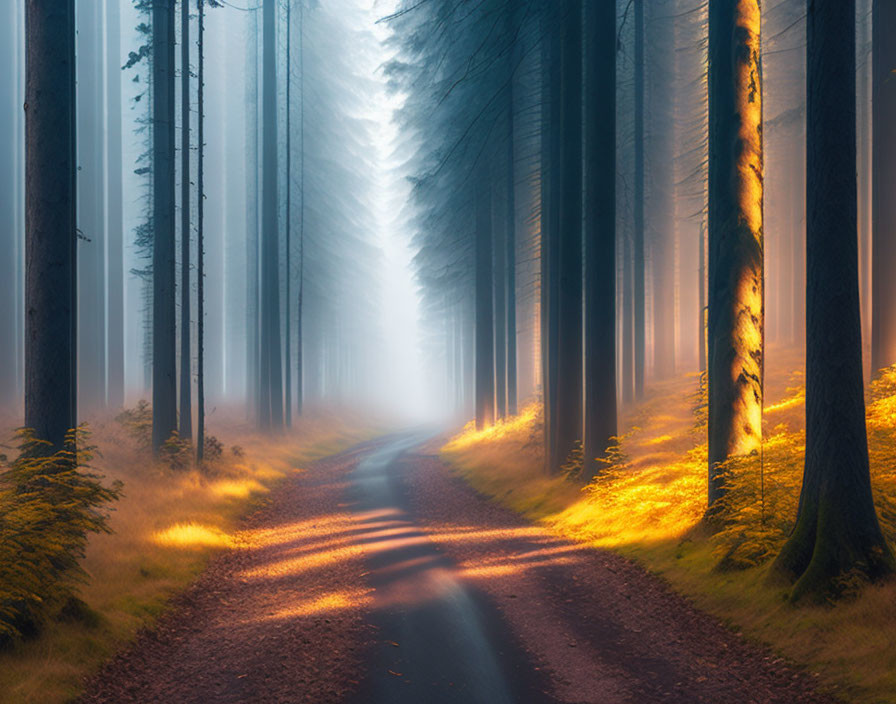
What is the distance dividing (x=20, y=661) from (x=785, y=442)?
9727mm

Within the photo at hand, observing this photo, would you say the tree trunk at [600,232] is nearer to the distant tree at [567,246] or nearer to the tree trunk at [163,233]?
the distant tree at [567,246]

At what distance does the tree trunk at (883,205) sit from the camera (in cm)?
1321

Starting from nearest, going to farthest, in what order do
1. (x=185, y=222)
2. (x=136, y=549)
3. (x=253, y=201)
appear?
(x=136, y=549) → (x=185, y=222) → (x=253, y=201)

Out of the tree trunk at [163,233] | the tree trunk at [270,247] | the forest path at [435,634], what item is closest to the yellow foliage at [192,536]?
the forest path at [435,634]

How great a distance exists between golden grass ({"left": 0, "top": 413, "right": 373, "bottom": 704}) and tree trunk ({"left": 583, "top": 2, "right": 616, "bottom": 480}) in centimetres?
763

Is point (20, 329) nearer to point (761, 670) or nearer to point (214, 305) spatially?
point (214, 305)

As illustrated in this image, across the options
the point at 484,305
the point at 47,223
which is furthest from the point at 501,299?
the point at 47,223

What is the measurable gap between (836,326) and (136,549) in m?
9.36

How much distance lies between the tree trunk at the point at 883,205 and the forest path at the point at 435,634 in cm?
839

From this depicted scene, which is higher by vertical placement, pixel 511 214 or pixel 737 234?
pixel 511 214

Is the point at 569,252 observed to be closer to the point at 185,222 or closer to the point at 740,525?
the point at 740,525

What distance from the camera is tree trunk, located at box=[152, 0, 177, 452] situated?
16.0 m

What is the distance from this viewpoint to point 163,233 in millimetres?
16094

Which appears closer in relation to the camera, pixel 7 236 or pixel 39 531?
pixel 39 531
